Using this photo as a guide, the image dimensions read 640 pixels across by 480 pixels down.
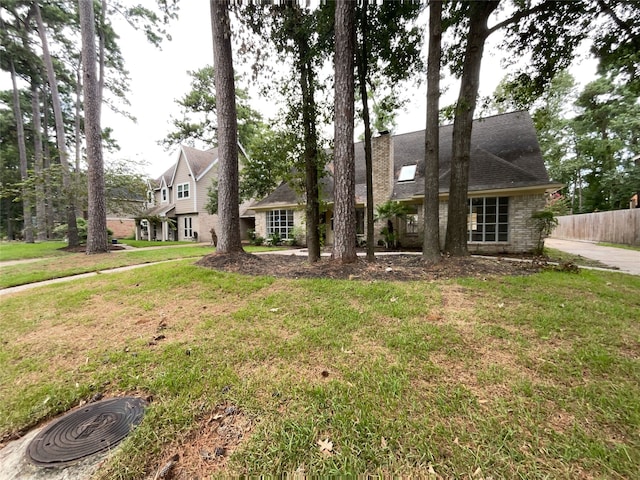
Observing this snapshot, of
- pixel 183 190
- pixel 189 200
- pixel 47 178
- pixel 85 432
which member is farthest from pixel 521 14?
pixel 183 190

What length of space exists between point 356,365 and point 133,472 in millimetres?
1646

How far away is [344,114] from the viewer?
5.20 meters

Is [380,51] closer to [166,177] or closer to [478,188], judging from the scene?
[478,188]

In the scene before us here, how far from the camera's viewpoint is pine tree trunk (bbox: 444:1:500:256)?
6.52 m

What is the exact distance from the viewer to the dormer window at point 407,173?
41.5 feet

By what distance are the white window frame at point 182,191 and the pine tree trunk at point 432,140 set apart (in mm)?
20145

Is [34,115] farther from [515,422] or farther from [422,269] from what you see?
[515,422]

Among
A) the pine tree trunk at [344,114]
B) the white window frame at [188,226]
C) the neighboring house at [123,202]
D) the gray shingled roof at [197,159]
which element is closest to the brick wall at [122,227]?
the white window frame at [188,226]

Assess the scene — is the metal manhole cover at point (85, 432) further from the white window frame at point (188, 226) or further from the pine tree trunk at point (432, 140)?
the white window frame at point (188, 226)

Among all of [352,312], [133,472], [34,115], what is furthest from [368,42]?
[34,115]

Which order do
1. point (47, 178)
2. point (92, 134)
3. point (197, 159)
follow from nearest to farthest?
1. point (92, 134)
2. point (47, 178)
3. point (197, 159)

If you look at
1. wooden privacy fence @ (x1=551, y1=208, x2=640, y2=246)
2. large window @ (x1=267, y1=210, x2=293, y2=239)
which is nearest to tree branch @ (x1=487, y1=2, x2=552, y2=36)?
large window @ (x1=267, y1=210, x2=293, y2=239)

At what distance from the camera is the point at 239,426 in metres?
1.70

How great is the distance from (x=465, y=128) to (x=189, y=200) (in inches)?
806
